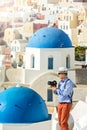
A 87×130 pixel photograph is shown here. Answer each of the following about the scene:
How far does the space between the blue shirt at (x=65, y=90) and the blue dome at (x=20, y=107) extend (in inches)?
77.2

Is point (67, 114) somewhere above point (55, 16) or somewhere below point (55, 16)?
below

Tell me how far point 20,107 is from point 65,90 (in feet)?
7.31

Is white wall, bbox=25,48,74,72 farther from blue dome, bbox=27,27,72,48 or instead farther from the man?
the man

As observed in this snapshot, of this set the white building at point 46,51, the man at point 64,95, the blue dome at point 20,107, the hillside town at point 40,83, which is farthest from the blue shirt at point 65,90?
the white building at point 46,51

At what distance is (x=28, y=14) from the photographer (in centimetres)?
7762

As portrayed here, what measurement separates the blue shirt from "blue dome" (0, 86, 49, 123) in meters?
1.96

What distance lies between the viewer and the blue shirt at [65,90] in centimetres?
914

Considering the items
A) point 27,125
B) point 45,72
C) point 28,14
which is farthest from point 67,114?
point 28,14

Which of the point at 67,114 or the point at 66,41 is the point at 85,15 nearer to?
the point at 66,41

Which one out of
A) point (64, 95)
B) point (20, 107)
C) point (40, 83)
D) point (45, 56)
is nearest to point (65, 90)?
point (64, 95)

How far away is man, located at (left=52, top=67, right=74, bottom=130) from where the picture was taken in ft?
29.9

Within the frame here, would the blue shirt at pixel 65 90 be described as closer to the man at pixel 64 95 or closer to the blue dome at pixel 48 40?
the man at pixel 64 95

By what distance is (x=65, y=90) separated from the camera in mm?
9156

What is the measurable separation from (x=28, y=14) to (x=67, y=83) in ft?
227
